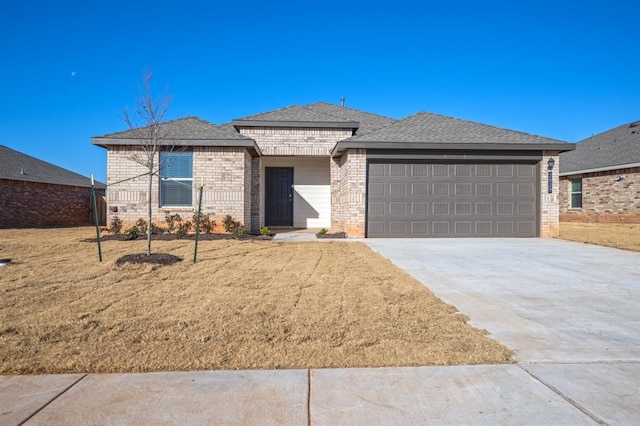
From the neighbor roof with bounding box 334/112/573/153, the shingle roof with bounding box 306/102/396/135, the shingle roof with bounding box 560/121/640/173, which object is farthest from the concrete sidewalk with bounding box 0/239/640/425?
the shingle roof with bounding box 560/121/640/173

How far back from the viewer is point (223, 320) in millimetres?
4031

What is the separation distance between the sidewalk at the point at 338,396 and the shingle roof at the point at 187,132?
10538mm

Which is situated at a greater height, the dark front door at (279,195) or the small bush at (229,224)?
the dark front door at (279,195)

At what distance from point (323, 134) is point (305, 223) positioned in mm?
3941

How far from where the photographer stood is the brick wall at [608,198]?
58.6 ft

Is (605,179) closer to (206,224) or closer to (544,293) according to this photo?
(544,293)

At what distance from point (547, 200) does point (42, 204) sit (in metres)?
22.2

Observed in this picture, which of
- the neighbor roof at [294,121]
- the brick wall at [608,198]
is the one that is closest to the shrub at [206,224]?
the neighbor roof at [294,121]

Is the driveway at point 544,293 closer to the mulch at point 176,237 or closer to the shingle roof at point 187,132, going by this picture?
the mulch at point 176,237

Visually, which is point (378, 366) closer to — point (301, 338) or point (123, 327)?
point (301, 338)

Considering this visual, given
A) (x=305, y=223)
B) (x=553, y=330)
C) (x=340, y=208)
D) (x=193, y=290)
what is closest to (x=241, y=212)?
(x=340, y=208)

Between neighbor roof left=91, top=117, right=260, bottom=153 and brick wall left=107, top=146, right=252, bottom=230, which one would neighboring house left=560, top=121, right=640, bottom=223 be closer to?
neighbor roof left=91, top=117, right=260, bottom=153

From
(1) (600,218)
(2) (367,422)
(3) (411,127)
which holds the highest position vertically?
(3) (411,127)

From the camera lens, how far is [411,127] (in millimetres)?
13844
